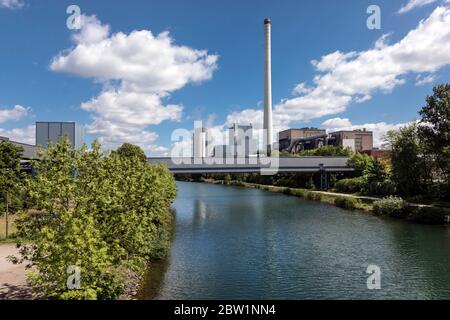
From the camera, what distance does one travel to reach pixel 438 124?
59.8 meters

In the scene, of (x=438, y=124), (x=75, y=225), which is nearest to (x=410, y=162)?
(x=438, y=124)

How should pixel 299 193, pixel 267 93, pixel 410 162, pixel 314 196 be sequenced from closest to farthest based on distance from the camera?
pixel 410 162
pixel 314 196
pixel 299 193
pixel 267 93

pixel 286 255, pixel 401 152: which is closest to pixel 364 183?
pixel 401 152

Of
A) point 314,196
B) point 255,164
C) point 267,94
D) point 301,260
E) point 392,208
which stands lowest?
point 301,260

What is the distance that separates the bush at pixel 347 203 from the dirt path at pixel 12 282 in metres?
53.0

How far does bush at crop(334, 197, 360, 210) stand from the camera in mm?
64438

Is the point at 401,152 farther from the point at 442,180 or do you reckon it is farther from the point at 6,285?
the point at 6,285

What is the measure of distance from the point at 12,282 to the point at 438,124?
61289mm

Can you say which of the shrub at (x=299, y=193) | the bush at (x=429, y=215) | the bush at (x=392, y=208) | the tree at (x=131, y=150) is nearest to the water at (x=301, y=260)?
the bush at (x=429, y=215)

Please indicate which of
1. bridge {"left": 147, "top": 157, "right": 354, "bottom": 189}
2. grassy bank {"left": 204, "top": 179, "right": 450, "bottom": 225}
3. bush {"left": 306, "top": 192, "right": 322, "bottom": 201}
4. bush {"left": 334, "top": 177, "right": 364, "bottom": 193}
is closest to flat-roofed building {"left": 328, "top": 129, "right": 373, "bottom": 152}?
bridge {"left": 147, "top": 157, "right": 354, "bottom": 189}

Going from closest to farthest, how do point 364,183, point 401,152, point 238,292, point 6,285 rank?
point 6,285 < point 238,292 < point 401,152 < point 364,183

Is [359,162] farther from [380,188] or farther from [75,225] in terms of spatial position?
[75,225]

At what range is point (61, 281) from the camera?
15.0 metres
